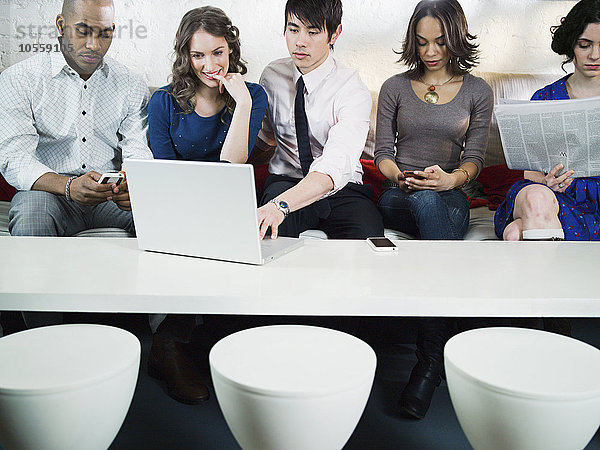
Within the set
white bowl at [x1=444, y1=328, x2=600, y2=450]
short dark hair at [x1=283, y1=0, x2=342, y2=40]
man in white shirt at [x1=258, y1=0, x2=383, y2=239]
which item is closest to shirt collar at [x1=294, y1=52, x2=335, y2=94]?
man in white shirt at [x1=258, y1=0, x2=383, y2=239]

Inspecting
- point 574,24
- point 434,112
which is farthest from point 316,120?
point 574,24

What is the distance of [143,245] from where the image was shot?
1.35 m

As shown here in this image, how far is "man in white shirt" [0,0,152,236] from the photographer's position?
2127mm

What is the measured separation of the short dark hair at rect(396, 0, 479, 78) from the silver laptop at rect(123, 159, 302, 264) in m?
1.47

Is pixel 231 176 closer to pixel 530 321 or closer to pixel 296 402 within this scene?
pixel 296 402

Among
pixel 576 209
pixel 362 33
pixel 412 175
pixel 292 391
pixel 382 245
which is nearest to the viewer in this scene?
pixel 292 391

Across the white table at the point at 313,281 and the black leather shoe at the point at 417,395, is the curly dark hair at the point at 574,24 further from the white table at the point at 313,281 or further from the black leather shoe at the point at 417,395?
the black leather shoe at the point at 417,395

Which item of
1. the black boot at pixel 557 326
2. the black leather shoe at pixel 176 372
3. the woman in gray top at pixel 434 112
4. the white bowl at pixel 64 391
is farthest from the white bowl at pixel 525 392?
the woman in gray top at pixel 434 112

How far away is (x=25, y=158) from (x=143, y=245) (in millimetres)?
1125

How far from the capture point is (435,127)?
2434 mm

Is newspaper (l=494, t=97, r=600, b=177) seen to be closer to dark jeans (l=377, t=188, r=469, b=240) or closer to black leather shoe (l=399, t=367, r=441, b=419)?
dark jeans (l=377, t=188, r=469, b=240)

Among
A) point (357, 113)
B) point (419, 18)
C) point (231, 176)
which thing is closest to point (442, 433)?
point (231, 176)

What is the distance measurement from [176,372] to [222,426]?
235 mm

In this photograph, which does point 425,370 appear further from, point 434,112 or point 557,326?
point 434,112
